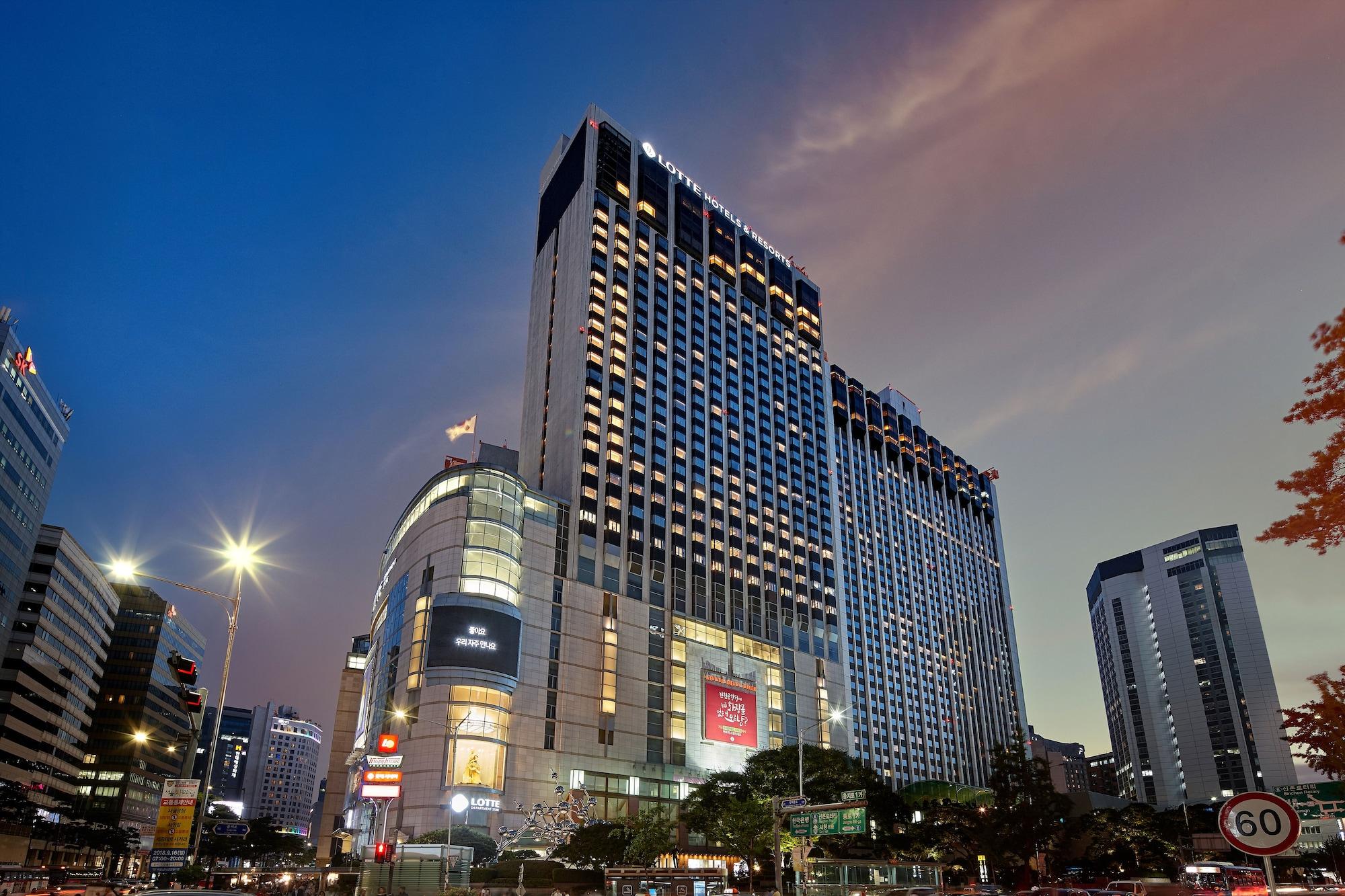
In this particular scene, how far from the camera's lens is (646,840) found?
247 feet

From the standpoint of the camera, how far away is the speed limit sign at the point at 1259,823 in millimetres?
11070

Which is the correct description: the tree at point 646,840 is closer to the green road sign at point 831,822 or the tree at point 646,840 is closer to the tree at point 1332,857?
the green road sign at point 831,822

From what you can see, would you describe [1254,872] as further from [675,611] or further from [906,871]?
[675,611]

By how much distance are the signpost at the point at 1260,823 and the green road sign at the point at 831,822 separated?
2672 centimetres

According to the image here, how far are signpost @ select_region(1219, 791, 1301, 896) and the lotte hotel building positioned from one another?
75808 millimetres

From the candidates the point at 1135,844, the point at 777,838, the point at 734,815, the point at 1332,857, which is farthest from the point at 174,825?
the point at 1332,857

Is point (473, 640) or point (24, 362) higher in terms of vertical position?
point (24, 362)

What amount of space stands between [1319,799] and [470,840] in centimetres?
7678

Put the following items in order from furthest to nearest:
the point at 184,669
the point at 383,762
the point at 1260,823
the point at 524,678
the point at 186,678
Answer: the point at 524,678, the point at 383,762, the point at 184,669, the point at 186,678, the point at 1260,823

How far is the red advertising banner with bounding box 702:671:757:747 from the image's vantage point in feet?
375

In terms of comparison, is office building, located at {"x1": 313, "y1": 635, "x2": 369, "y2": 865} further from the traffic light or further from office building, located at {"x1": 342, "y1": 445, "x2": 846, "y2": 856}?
the traffic light

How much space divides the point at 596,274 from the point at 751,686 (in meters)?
64.6

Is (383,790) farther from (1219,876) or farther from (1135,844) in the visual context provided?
(1135,844)

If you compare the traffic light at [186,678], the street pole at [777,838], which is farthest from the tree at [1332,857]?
the traffic light at [186,678]
